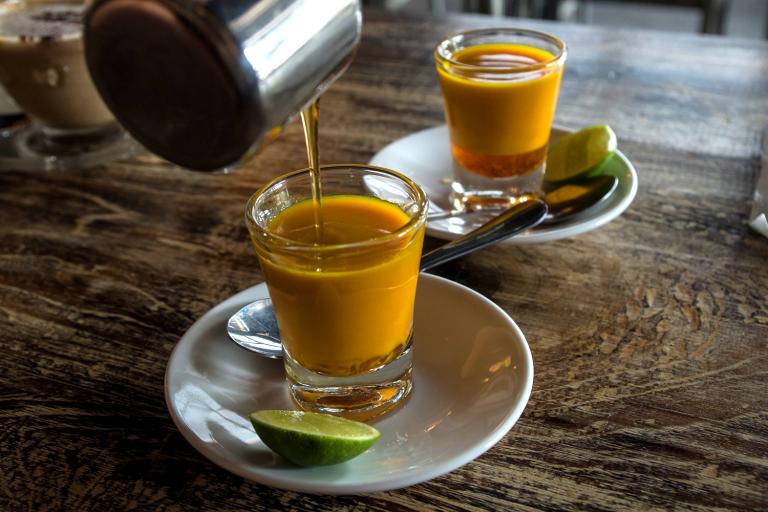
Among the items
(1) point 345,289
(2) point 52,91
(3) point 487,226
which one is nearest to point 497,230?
(3) point 487,226

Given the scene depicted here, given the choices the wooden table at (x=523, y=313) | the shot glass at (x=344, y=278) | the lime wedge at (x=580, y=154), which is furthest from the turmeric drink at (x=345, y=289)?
the lime wedge at (x=580, y=154)

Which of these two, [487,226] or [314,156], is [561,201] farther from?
[314,156]

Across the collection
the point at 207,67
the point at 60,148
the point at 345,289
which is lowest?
the point at 60,148

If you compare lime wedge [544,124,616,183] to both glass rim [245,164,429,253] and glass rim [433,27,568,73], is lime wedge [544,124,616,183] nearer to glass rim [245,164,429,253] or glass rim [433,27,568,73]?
glass rim [433,27,568,73]

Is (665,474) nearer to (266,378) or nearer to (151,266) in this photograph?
(266,378)

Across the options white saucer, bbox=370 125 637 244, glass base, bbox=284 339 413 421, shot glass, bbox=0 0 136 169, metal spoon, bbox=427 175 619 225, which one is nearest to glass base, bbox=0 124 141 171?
shot glass, bbox=0 0 136 169
